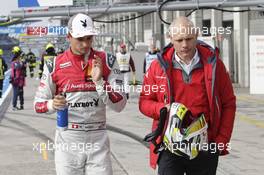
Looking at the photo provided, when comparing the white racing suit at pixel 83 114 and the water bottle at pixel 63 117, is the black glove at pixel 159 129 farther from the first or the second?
the water bottle at pixel 63 117

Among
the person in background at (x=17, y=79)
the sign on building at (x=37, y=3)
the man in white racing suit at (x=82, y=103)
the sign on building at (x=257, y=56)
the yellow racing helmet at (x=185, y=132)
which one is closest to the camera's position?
the yellow racing helmet at (x=185, y=132)

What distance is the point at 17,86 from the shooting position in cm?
1719

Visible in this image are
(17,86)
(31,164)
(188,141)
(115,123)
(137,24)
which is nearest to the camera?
(188,141)

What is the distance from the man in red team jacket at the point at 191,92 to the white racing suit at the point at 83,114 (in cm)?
33

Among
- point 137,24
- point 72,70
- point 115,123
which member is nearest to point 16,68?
point 115,123

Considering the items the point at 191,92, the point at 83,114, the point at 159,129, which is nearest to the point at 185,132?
the point at 159,129

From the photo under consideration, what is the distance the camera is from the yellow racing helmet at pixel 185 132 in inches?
175

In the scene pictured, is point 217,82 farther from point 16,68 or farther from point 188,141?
point 16,68

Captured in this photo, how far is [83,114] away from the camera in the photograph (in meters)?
4.76

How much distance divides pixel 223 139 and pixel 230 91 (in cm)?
38

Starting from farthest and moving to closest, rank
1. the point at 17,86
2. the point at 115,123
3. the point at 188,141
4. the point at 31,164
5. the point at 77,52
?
the point at 17,86 → the point at 115,123 → the point at 31,164 → the point at 77,52 → the point at 188,141

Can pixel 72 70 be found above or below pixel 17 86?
above

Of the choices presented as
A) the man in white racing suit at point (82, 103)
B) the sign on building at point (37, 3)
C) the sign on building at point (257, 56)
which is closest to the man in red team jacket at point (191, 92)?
the man in white racing suit at point (82, 103)

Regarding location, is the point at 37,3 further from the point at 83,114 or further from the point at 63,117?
the point at 63,117
